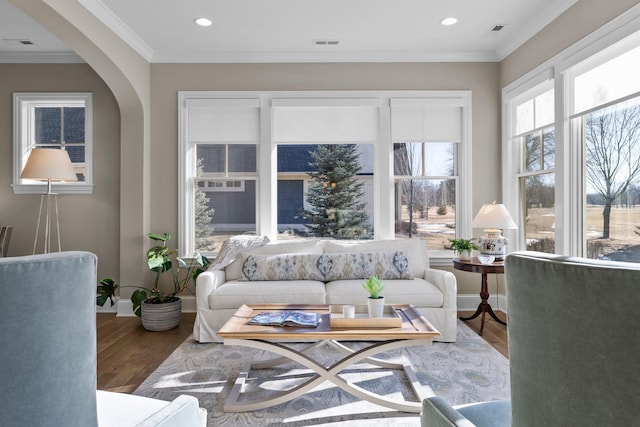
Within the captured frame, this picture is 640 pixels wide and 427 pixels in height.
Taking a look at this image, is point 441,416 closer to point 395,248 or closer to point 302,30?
point 395,248

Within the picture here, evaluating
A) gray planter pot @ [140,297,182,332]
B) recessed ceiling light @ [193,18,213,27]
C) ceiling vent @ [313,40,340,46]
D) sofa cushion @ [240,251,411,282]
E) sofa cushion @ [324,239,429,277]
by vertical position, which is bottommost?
gray planter pot @ [140,297,182,332]

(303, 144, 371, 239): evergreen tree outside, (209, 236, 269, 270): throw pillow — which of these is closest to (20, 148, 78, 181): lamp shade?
(209, 236, 269, 270): throw pillow

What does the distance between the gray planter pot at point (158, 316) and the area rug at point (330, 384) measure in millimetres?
553

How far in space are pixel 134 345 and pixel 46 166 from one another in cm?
182

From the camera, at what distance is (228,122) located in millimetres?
4230

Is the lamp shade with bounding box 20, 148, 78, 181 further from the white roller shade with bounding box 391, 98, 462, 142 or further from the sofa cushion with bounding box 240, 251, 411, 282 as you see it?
the white roller shade with bounding box 391, 98, 462, 142

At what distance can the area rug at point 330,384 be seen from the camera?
2.07 meters

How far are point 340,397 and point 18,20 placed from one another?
4228mm

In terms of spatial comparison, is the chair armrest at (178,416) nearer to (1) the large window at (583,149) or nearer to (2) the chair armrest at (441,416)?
(2) the chair armrest at (441,416)

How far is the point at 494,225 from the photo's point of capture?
3584 mm

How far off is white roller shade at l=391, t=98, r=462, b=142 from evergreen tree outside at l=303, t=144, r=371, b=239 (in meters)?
0.56

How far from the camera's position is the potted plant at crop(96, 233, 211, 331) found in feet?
11.8

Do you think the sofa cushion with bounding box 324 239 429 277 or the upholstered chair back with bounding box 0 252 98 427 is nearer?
the upholstered chair back with bounding box 0 252 98 427

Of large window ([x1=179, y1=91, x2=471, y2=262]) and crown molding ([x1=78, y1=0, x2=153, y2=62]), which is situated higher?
crown molding ([x1=78, y1=0, x2=153, y2=62])
